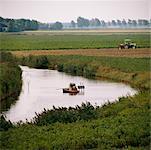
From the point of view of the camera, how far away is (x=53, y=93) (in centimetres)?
1458

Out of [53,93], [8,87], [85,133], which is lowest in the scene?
[53,93]

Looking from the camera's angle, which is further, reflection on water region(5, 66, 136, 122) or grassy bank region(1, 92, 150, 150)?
reflection on water region(5, 66, 136, 122)

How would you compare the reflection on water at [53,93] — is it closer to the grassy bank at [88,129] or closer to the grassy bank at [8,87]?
the grassy bank at [8,87]

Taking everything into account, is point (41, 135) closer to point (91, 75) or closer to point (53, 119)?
point (53, 119)

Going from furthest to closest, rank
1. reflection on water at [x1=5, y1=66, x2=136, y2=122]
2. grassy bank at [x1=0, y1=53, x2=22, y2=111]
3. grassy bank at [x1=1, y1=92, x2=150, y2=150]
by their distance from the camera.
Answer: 1. grassy bank at [x1=0, y1=53, x2=22, y2=111]
2. reflection on water at [x1=5, y1=66, x2=136, y2=122]
3. grassy bank at [x1=1, y1=92, x2=150, y2=150]

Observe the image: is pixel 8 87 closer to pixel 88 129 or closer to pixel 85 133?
pixel 88 129

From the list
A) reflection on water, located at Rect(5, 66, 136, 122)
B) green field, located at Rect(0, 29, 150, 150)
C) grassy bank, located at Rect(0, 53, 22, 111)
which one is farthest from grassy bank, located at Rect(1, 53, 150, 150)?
grassy bank, located at Rect(0, 53, 22, 111)

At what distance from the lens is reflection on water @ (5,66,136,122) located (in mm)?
11951

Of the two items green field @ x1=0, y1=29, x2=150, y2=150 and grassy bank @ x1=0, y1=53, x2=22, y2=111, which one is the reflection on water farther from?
green field @ x1=0, y1=29, x2=150, y2=150

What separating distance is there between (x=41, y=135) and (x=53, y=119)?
3.78 feet

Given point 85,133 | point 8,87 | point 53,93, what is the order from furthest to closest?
point 53,93
point 8,87
point 85,133

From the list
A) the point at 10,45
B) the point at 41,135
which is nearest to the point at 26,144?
the point at 41,135

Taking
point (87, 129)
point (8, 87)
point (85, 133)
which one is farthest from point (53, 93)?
point (85, 133)

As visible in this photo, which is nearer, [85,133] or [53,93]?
[85,133]
